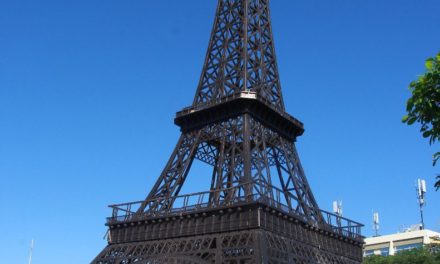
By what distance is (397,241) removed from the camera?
99.0 metres

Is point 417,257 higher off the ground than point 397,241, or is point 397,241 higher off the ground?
point 397,241

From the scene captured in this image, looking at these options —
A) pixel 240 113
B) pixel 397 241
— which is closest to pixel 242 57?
pixel 240 113

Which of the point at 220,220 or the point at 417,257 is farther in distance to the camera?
the point at 417,257

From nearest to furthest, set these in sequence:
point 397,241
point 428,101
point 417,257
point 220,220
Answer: point 428,101
point 220,220
point 417,257
point 397,241

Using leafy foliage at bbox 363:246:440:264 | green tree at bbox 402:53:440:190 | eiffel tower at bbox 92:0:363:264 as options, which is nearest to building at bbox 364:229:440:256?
leafy foliage at bbox 363:246:440:264

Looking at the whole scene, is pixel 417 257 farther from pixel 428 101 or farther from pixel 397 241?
pixel 428 101

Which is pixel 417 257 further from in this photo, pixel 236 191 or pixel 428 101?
pixel 428 101

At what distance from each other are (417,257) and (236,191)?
1086 inches

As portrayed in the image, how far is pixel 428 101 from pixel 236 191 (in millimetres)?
30655

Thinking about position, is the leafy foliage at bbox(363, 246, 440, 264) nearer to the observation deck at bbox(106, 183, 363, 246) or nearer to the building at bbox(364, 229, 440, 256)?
the observation deck at bbox(106, 183, 363, 246)

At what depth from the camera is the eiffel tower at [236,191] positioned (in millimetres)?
39719

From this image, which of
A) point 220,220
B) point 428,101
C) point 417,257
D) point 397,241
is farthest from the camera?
point 397,241

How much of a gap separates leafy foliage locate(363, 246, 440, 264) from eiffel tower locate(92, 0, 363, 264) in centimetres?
1179

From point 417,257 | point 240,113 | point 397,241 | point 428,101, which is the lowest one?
point 428,101
